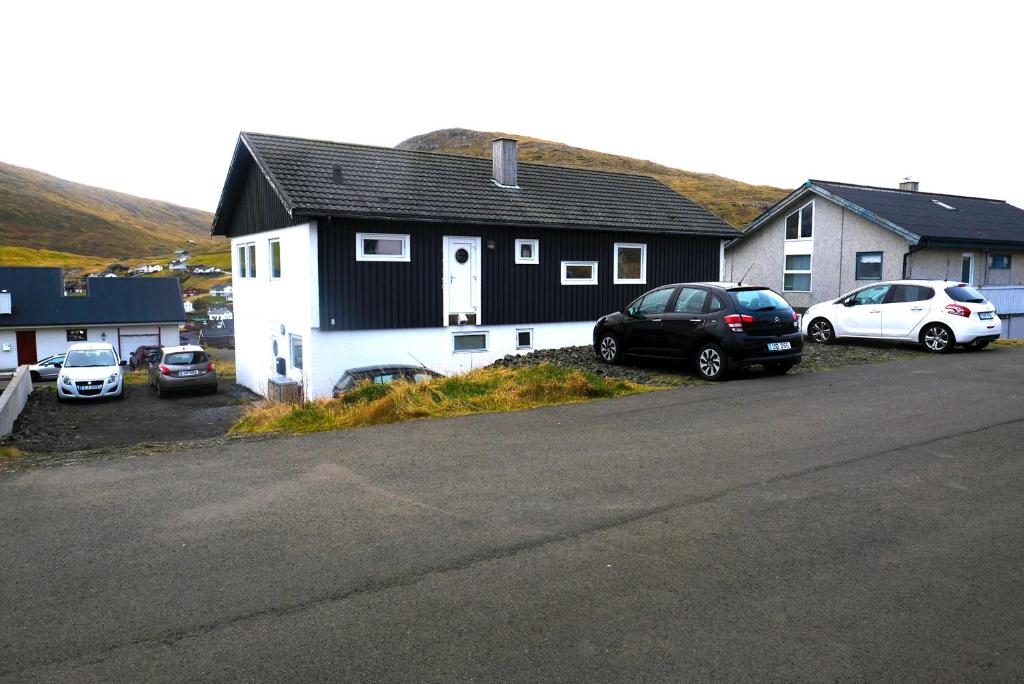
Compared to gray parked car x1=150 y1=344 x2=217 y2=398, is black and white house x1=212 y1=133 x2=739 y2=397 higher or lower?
higher

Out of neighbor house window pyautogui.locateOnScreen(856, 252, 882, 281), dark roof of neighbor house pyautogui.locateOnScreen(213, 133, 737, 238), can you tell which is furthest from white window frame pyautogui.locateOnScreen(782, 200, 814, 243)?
dark roof of neighbor house pyautogui.locateOnScreen(213, 133, 737, 238)

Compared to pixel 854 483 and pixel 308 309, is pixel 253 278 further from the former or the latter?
pixel 854 483

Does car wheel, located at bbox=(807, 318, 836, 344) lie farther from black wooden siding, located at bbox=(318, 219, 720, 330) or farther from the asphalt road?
the asphalt road

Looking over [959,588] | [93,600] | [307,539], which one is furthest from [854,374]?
[93,600]

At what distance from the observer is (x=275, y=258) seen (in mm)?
22375

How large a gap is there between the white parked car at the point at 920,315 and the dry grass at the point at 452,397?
316 inches

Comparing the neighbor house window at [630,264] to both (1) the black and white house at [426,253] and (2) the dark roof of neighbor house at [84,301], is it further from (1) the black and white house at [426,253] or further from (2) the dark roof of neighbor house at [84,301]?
(2) the dark roof of neighbor house at [84,301]

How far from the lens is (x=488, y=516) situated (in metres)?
5.89

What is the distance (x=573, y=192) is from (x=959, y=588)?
70.6ft

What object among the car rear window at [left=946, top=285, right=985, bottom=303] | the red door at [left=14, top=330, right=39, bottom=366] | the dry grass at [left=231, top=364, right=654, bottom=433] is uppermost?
the car rear window at [left=946, top=285, right=985, bottom=303]

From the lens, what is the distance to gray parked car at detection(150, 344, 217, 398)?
26.2 metres

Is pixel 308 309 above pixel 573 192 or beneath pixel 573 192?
beneath

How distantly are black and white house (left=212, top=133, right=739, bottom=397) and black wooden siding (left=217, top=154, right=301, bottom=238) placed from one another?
3.3 inches

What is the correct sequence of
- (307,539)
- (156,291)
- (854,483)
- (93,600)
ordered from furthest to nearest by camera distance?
(156,291), (854,483), (307,539), (93,600)
